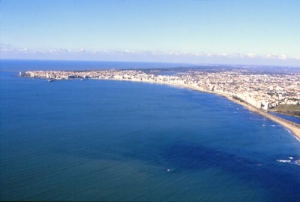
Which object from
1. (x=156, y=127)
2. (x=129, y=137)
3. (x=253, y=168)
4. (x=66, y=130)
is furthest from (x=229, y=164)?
(x=66, y=130)

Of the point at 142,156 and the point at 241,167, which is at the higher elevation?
the point at 142,156

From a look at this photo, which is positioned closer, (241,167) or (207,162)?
(241,167)

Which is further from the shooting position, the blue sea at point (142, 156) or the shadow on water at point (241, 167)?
the shadow on water at point (241, 167)

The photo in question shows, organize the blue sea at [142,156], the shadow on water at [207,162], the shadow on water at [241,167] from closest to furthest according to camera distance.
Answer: the blue sea at [142,156] < the shadow on water at [241,167] < the shadow on water at [207,162]

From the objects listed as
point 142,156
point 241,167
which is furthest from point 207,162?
point 142,156

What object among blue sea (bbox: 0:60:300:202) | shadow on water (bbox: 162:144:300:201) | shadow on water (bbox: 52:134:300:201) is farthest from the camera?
shadow on water (bbox: 52:134:300:201)

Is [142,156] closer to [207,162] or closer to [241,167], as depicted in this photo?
[207,162]

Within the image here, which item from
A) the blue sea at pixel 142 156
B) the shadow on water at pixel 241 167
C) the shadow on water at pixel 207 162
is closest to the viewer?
the blue sea at pixel 142 156

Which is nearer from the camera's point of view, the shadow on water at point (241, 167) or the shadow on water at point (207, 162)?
the shadow on water at point (241, 167)
